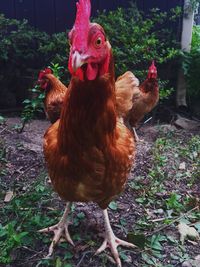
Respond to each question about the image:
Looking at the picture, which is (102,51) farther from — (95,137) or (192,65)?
(192,65)

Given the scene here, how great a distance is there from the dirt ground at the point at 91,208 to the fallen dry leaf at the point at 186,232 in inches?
1.8

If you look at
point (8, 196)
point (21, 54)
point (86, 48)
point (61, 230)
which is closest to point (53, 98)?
point (8, 196)

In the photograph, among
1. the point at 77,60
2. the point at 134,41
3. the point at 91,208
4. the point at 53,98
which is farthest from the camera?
the point at 134,41

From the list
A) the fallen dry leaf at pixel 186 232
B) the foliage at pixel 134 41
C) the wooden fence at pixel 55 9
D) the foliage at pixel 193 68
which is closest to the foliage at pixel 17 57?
the wooden fence at pixel 55 9

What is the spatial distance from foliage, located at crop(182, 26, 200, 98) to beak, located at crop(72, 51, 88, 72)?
4.06 m

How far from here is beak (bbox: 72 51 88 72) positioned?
67.2 inches

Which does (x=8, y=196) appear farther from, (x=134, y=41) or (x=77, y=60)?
(x=134, y=41)

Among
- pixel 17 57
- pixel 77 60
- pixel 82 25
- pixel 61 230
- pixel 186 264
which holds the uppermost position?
pixel 82 25

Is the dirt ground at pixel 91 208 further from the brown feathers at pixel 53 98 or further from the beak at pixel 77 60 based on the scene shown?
the beak at pixel 77 60

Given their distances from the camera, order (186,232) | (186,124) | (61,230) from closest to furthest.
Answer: (61,230), (186,232), (186,124)

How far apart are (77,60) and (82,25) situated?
0.19 meters

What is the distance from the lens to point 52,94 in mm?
3744

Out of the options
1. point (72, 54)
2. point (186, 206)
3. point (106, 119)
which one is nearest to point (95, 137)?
point (106, 119)

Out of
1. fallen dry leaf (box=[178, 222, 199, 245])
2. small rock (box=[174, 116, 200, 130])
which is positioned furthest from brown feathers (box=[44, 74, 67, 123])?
small rock (box=[174, 116, 200, 130])
